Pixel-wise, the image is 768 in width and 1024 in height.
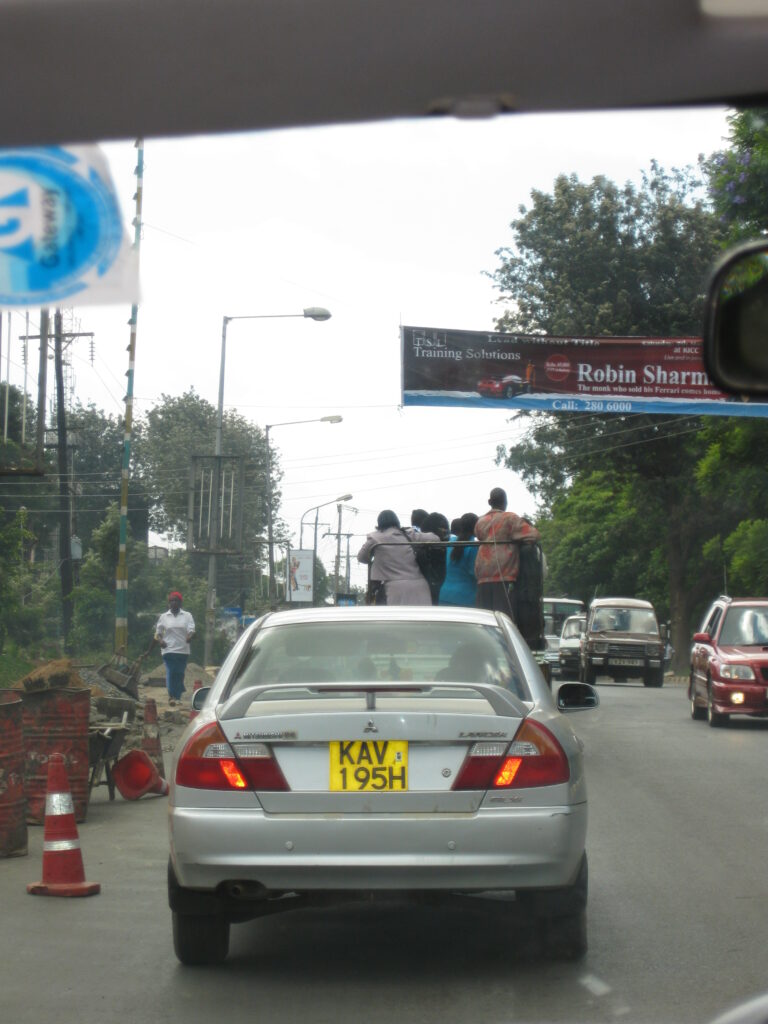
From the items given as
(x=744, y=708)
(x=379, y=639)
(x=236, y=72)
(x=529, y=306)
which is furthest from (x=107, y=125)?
(x=529, y=306)

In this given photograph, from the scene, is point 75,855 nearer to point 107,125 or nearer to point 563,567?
point 107,125

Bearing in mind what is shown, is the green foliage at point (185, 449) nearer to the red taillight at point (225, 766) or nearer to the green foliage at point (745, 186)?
the green foliage at point (745, 186)

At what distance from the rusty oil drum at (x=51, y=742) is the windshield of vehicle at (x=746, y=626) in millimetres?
10867

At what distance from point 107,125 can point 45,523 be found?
74.0m

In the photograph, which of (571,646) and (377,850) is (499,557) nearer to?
(377,850)

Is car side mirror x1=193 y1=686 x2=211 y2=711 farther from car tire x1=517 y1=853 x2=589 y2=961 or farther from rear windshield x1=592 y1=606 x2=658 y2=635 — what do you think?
rear windshield x1=592 y1=606 x2=658 y2=635

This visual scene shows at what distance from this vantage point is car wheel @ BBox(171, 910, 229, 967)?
6258mm

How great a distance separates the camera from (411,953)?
21.6 feet

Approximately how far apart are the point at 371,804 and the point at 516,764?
0.58 meters

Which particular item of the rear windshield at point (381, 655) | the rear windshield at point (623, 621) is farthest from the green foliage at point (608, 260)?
the rear windshield at point (381, 655)

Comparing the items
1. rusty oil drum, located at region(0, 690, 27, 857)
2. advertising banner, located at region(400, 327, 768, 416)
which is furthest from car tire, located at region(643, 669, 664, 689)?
rusty oil drum, located at region(0, 690, 27, 857)

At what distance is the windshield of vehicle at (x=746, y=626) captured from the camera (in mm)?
19859

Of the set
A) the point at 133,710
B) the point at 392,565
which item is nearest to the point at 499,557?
the point at 392,565

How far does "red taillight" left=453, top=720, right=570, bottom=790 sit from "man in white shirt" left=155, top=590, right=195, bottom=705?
55.0 ft
